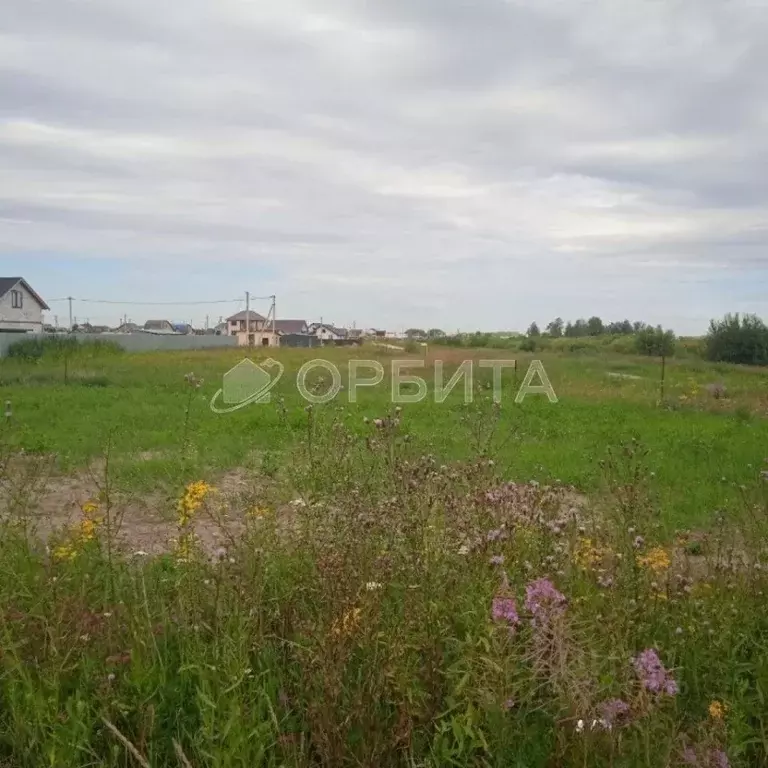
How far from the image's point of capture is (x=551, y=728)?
2.00 metres

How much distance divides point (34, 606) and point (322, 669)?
1124 mm

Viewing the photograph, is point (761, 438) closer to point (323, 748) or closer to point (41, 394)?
point (323, 748)

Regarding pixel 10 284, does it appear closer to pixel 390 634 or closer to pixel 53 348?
pixel 53 348

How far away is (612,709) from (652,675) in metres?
0.15

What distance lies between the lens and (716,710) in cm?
205

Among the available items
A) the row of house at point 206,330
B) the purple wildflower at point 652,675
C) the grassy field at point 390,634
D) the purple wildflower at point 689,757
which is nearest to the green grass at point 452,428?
the grassy field at point 390,634

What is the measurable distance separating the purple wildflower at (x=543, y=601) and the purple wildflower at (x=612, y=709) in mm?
255

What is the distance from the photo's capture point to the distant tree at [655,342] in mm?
35844

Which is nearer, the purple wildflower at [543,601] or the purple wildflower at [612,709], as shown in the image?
the purple wildflower at [612,709]

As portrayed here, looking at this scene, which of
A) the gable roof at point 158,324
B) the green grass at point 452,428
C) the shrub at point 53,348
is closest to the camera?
the green grass at point 452,428

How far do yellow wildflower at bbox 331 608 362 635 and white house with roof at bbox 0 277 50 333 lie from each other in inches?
1549

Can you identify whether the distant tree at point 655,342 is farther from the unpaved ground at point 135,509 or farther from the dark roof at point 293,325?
the dark roof at point 293,325

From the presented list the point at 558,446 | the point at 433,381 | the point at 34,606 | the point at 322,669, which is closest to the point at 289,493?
the point at 34,606

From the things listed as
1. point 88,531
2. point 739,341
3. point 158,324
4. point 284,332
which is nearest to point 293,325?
point 284,332
